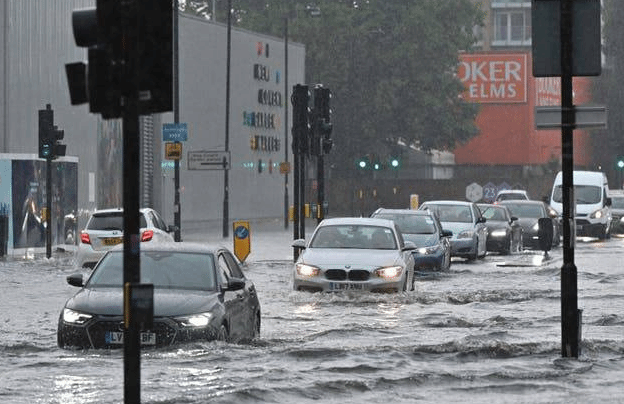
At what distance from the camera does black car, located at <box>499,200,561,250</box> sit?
52.9 metres

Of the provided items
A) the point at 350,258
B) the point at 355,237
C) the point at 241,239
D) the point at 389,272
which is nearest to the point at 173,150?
the point at 241,239

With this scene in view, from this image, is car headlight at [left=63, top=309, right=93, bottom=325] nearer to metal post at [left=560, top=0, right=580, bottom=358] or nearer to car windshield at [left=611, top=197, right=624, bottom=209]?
metal post at [left=560, top=0, right=580, bottom=358]

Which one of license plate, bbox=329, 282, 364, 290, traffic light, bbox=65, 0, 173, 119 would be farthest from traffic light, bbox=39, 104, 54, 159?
traffic light, bbox=65, 0, 173, 119

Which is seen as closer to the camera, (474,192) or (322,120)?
(322,120)

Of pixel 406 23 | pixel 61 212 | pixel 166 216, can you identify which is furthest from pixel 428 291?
pixel 406 23

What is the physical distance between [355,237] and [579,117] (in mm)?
12456

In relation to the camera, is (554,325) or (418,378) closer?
(418,378)

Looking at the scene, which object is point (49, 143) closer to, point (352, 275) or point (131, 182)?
point (352, 275)

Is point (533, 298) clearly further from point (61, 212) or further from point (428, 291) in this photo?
point (61, 212)

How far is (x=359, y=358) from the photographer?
1773cm

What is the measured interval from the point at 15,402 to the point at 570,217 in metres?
5.56

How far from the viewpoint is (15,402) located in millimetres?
14297

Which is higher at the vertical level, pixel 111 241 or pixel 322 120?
pixel 322 120

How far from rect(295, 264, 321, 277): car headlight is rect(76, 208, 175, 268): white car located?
27.0 ft
